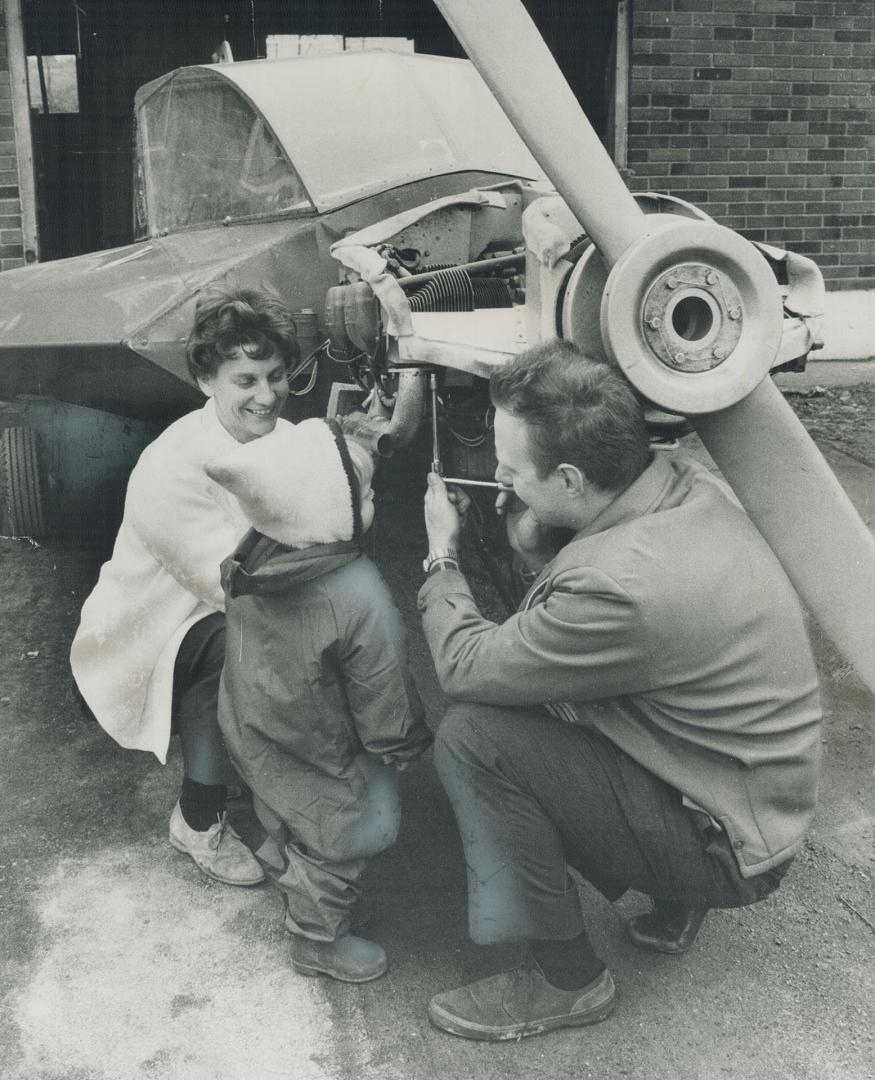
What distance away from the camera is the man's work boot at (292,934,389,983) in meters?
2.35

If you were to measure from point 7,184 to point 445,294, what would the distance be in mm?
4955

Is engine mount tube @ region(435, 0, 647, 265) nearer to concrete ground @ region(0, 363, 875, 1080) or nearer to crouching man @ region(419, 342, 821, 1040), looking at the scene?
crouching man @ region(419, 342, 821, 1040)

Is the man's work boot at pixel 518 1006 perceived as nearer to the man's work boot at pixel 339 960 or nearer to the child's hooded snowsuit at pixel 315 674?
the man's work boot at pixel 339 960

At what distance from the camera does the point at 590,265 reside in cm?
252

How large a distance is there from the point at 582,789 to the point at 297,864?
661mm

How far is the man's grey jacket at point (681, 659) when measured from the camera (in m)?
1.97

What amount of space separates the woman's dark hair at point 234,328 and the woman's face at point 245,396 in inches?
0.7

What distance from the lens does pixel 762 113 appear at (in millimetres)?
7820

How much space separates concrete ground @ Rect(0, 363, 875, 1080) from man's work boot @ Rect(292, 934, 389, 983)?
3 centimetres

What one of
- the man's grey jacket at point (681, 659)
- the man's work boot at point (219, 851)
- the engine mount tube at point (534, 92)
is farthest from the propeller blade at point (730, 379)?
the man's work boot at point (219, 851)

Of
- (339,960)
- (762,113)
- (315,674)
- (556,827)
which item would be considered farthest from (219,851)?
(762,113)

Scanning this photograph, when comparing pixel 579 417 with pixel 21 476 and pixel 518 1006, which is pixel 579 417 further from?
Answer: pixel 21 476

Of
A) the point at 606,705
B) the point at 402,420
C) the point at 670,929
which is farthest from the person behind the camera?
the point at 402,420

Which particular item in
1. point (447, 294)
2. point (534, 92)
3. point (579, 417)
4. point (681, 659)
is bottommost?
point (681, 659)
